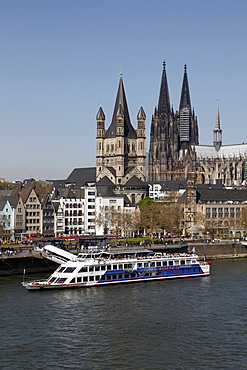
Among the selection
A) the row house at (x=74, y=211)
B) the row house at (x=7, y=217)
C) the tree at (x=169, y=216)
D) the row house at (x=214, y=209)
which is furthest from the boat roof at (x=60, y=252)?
the row house at (x=214, y=209)

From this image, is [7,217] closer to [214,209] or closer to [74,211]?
[74,211]

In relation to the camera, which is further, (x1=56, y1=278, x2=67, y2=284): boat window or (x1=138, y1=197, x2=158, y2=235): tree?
(x1=138, y1=197, x2=158, y2=235): tree

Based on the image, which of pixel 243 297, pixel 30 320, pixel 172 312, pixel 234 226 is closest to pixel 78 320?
pixel 30 320

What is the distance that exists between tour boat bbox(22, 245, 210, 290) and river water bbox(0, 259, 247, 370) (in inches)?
85.9

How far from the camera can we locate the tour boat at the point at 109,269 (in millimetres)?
85312

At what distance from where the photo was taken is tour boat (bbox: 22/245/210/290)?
85312mm

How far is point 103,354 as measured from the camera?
5347cm

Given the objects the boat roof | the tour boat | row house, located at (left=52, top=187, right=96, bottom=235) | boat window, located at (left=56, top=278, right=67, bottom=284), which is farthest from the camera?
row house, located at (left=52, top=187, right=96, bottom=235)

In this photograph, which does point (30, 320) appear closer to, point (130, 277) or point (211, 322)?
point (211, 322)

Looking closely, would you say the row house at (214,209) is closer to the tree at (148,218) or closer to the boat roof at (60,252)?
the tree at (148,218)

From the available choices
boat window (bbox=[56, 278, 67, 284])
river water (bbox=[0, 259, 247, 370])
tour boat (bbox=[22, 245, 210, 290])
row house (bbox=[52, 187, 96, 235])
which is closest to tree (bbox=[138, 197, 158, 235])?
row house (bbox=[52, 187, 96, 235])

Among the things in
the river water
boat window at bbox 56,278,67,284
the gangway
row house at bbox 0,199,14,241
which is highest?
row house at bbox 0,199,14,241

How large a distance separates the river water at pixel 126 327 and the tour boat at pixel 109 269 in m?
2.18

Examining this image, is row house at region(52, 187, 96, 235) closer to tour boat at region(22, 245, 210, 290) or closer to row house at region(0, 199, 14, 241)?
row house at region(0, 199, 14, 241)
